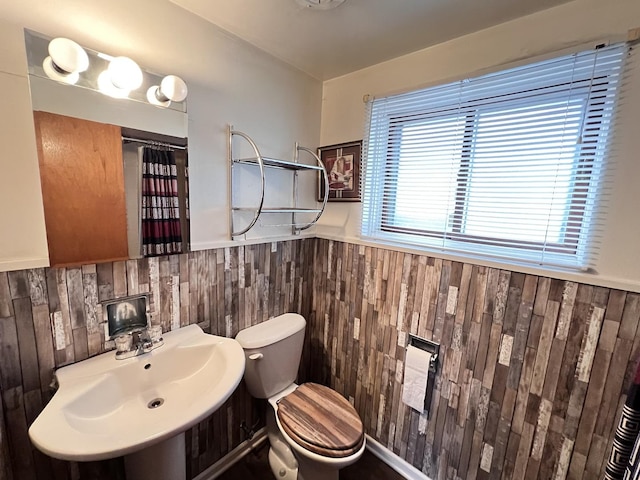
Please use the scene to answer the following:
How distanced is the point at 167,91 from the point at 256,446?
6.51 feet

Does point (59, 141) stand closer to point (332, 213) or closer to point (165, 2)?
point (165, 2)

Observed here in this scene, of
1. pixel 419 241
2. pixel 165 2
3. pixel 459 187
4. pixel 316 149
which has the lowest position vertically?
pixel 419 241

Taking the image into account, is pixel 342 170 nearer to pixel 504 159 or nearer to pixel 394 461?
pixel 504 159

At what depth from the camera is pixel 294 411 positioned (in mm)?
1384

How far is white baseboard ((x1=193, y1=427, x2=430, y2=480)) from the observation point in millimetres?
1513

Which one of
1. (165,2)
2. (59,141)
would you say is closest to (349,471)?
(59,141)

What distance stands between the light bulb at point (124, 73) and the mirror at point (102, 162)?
55mm

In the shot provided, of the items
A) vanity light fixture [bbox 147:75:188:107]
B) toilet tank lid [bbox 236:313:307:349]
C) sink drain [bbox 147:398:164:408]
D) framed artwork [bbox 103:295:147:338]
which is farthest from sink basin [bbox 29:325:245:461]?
vanity light fixture [bbox 147:75:188:107]

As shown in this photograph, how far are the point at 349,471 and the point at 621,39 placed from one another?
2.30 meters

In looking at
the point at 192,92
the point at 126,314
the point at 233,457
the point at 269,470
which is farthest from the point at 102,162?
the point at 269,470

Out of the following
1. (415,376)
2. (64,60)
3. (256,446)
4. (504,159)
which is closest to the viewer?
(64,60)

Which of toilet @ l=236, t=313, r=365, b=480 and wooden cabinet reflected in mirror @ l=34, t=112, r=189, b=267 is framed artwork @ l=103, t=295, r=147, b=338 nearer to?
wooden cabinet reflected in mirror @ l=34, t=112, r=189, b=267

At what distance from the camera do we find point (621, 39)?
3.07ft

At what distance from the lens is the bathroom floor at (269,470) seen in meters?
1.55
